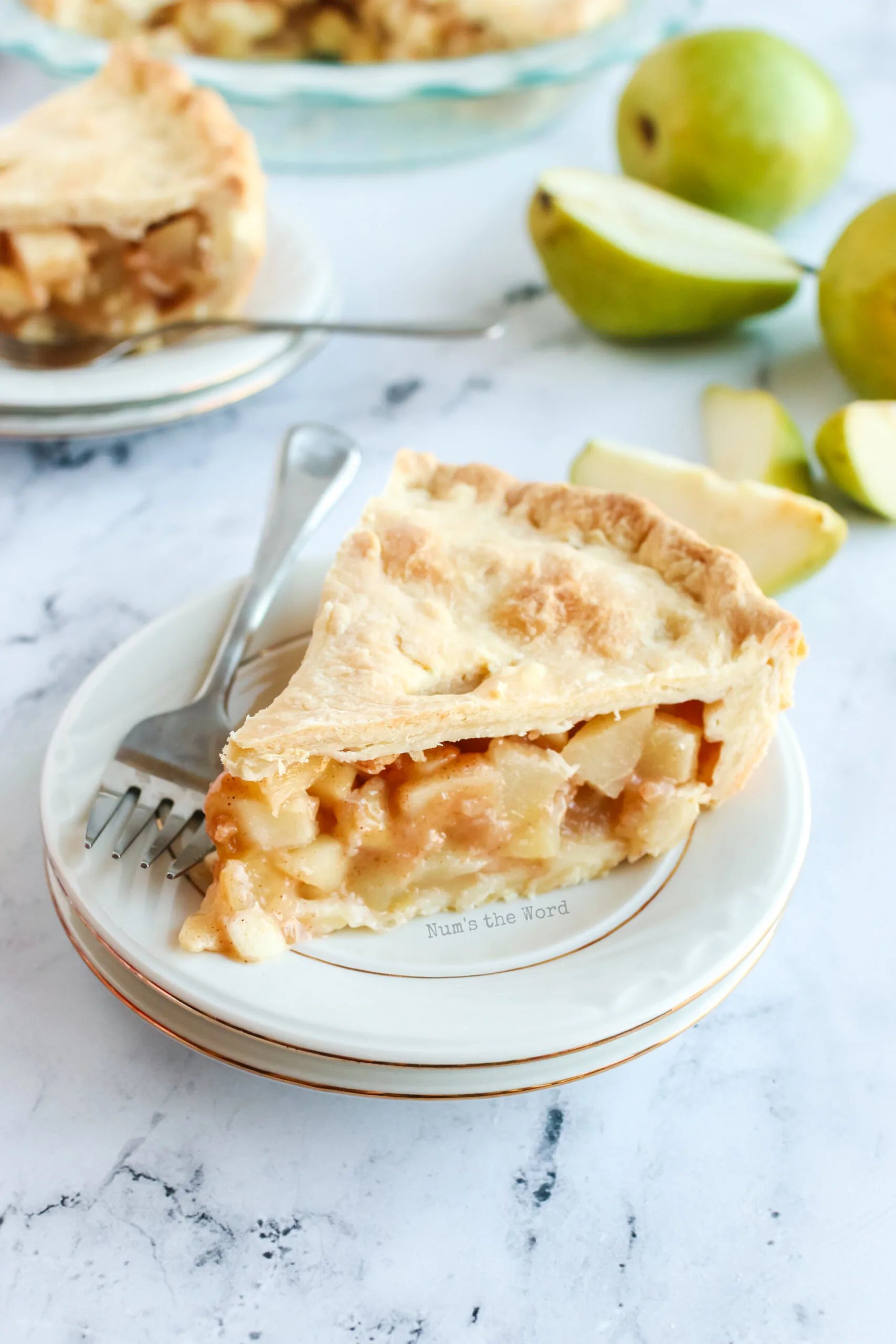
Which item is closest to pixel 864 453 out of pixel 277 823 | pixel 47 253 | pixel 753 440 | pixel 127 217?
pixel 753 440

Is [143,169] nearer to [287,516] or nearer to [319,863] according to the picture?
[287,516]

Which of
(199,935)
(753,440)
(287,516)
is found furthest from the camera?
(753,440)

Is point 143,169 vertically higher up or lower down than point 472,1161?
higher up

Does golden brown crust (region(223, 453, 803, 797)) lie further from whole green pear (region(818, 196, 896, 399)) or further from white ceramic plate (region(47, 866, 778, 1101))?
whole green pear (region(818, 196, 896, 399))

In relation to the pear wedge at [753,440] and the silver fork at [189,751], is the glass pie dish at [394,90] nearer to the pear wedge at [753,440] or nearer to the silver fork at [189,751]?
the pear wedge at [753,440]

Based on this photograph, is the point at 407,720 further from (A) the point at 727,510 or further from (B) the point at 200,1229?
(A) the point at 727,510

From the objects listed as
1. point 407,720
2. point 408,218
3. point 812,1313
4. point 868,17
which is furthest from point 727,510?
point 868,17

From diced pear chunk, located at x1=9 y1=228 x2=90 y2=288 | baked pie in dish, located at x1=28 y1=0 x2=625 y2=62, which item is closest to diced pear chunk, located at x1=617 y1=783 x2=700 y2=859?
diced pear chunk, located at x1=9 y1=228 x2=90 y2=288
